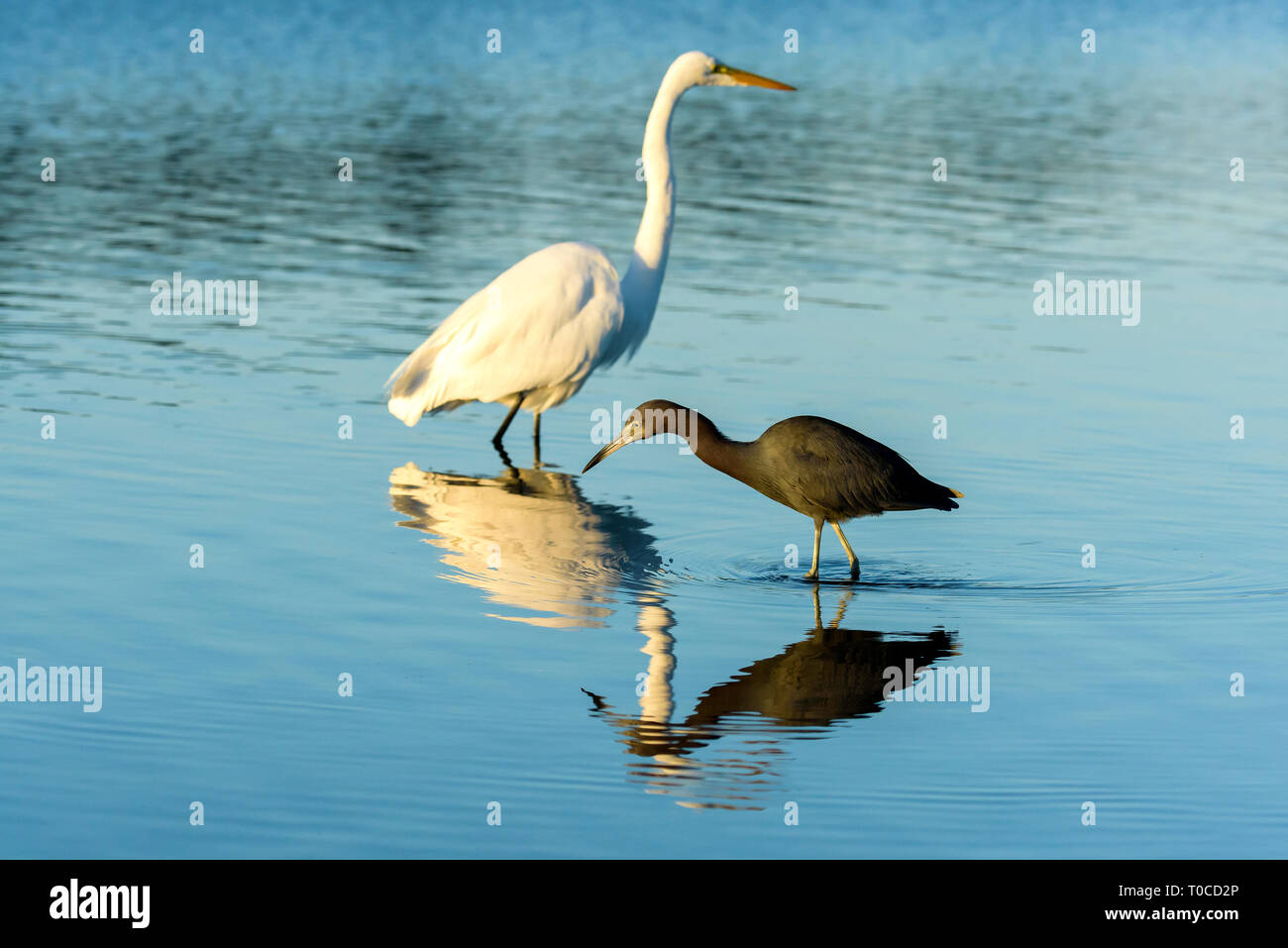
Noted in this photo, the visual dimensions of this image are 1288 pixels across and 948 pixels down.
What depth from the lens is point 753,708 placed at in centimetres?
750

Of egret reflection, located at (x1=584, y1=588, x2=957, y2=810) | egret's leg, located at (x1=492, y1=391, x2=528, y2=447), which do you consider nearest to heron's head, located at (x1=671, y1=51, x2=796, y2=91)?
egret's leg, located at (x1=492, y1=391, x2=528, y2=447)

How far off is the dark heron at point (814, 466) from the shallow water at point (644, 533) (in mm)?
451

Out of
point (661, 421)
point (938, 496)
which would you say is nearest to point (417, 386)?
point (661, 421)

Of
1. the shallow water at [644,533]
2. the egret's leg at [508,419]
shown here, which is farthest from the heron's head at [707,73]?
the egret's leg at [508,419]

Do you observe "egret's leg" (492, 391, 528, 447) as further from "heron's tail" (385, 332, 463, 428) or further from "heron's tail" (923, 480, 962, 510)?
"heron's tail" (923, 480, 962, 510)

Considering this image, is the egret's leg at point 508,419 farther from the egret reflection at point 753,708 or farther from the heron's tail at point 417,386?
the egret reflection at point 753,708

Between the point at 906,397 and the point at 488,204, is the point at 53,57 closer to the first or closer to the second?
the point at 488,204

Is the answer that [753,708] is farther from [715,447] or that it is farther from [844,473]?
[715,447]

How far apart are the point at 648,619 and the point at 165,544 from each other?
280cm

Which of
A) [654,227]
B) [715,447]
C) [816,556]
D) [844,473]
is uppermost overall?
[654,227]

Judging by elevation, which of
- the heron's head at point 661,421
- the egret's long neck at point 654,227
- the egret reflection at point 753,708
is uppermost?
the egret's long neck at point 654,227

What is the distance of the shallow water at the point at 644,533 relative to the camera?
21.7ft

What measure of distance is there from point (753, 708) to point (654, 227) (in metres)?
6.61

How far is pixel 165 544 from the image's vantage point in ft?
31.6
